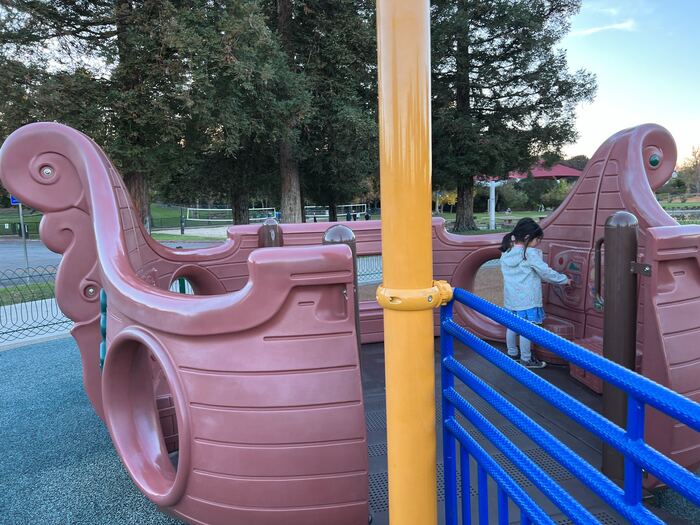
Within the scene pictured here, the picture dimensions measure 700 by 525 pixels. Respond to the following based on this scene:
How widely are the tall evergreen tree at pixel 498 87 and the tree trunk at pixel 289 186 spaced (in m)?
6.39

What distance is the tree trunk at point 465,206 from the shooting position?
69.6 feet

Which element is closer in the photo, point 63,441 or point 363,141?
point 63,441

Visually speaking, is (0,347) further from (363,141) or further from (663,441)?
(363,141)

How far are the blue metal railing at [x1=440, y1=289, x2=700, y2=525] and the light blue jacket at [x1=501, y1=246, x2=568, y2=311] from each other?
7.65 feet

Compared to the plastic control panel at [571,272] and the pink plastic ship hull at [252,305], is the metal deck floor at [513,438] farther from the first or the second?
the plastic control panel at [571,272]

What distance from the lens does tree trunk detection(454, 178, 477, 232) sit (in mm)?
21219

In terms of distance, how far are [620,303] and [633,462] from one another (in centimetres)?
149

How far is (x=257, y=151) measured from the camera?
16.4 m

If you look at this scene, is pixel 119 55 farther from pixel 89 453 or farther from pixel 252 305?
pixel 252 305

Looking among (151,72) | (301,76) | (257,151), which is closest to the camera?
(151,72)

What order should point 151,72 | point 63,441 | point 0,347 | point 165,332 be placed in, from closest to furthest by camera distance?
point 165,332 < point 63,441 < point 0,347 < point 151,72

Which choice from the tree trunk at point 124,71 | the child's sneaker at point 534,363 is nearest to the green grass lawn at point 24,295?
the tree trunk at point 124,71

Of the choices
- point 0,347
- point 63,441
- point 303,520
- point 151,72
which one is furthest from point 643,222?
point 151,72

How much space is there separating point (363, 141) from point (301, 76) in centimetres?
245
